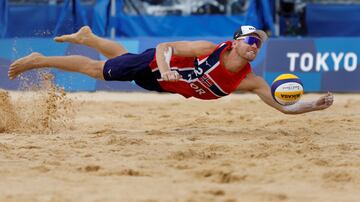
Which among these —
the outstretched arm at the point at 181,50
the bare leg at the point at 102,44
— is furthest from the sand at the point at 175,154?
the outstretched arm at the point at 181,50

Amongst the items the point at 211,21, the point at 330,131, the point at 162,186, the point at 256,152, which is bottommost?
the point at 211,21

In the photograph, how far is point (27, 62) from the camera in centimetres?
870

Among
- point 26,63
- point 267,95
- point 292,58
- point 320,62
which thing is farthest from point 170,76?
point 320,62

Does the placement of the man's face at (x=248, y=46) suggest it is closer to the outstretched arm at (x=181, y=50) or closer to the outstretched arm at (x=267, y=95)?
the outstretched arm at (x=181, y=50)

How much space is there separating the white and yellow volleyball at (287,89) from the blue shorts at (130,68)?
138 cm

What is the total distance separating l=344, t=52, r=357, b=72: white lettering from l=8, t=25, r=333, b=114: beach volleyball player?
21.2 feet

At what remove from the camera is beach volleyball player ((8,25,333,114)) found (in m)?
8.21

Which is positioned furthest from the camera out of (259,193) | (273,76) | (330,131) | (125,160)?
(273,76)

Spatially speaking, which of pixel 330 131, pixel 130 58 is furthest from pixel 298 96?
pixel 130 58

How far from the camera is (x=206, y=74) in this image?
8.39 m

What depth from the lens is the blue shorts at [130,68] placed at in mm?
8570

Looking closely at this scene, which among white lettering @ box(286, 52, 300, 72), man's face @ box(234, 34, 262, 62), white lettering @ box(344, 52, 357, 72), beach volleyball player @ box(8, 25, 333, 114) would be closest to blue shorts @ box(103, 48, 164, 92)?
beach volleyball player @ box(8, 25, 333, 114)

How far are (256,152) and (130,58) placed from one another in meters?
2.09

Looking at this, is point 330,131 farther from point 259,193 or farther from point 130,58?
point 259,193
